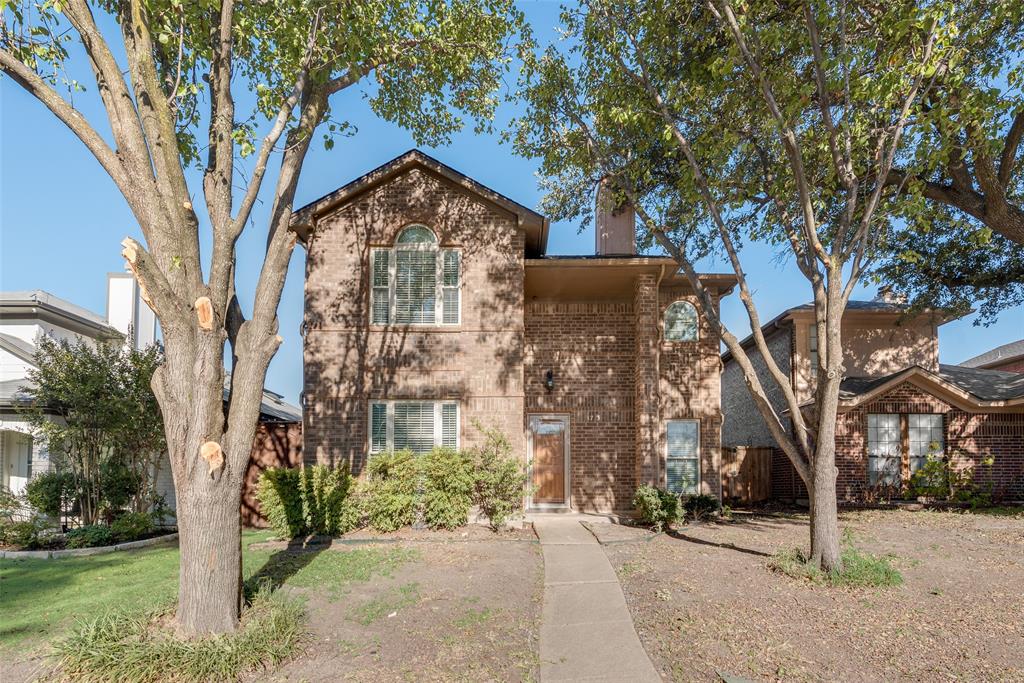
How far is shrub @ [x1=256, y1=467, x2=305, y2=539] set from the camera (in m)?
10.9

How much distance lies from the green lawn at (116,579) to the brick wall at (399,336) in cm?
293

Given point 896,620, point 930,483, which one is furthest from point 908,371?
point 896,620

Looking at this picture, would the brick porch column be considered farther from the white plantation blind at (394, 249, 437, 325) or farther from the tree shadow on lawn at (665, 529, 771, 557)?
the white plantation blind at (394, 249, 437, 325)

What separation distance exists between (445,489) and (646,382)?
4.68 metres

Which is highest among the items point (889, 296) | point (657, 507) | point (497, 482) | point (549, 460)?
point (889, 296)

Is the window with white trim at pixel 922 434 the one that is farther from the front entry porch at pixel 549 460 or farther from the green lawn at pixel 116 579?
the green lawn at pixel 116 579

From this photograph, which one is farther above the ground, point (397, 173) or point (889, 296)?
point (397, 173)

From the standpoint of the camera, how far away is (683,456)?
13992mm

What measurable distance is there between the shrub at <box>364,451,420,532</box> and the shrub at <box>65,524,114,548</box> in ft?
15.3

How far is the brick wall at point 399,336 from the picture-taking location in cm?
1224

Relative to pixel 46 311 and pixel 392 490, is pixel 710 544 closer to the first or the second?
pixel 392 490

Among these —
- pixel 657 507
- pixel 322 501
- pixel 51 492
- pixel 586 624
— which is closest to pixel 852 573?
pixel 586 624

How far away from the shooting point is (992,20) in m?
8.64

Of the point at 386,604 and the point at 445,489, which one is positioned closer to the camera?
the point at 386,604
